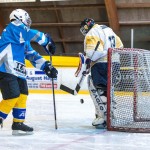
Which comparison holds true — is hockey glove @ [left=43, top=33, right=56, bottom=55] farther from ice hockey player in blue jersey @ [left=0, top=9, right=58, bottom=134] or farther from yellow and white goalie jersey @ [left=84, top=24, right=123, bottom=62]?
yellow and white goalie jersey @ [left=84, top=24, right=123, bottom=62]

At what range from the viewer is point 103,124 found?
4285 millimetres

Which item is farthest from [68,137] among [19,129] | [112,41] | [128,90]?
[112,41]

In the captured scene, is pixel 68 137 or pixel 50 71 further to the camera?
pixel 50 71

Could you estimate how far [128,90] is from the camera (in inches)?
165

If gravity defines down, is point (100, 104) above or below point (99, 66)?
below

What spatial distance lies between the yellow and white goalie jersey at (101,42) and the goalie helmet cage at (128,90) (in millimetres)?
113

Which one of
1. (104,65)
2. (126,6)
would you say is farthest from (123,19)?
(104,65)

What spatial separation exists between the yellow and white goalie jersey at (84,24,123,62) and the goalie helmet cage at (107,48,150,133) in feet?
0.37

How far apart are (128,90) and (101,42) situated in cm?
48

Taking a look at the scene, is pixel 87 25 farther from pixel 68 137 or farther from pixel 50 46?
pixel 68 137

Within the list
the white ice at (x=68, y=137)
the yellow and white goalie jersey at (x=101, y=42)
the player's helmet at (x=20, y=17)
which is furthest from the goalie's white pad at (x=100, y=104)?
the player's helmet at (x=20, y=17)

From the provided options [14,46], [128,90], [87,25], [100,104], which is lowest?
[100,104]

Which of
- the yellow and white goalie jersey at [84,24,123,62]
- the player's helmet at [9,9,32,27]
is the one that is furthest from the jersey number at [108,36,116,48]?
the player's helmet at [9,9,32,27]

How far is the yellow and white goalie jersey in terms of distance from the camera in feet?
13.7
